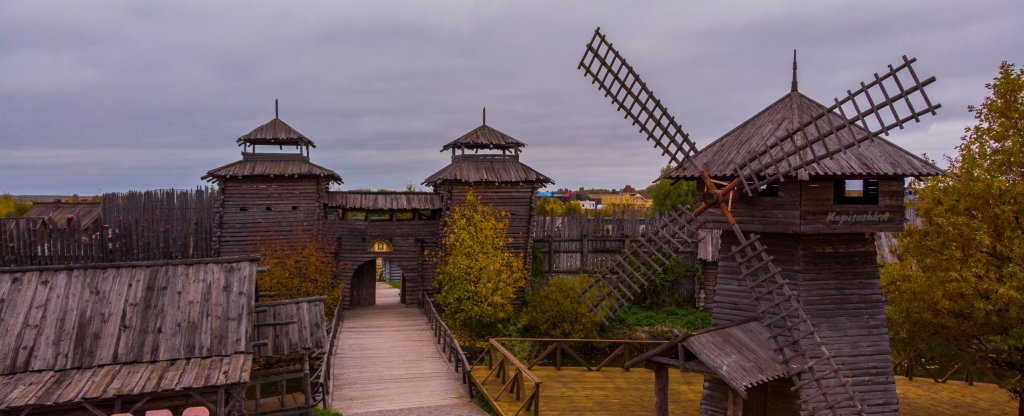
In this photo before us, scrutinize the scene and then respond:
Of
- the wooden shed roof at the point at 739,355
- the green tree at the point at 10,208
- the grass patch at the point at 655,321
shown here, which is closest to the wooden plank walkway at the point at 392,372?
the wooden shed roof at the point at 739,355

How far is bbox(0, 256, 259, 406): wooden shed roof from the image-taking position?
41.5 feet

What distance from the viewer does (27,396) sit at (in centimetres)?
1191

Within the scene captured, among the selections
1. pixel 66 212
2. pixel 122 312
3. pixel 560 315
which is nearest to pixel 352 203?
pixel 560 315

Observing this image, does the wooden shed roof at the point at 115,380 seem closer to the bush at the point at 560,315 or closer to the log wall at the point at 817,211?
the log wall at the point at 817,211

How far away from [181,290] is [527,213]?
1832 centimetres

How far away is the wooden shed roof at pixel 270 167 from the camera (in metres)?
28.7

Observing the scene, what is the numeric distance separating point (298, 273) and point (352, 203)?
17.5 ft

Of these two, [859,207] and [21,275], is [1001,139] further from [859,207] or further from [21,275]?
[21,275]

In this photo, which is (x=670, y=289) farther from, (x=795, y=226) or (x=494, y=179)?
(x=795, y=226)

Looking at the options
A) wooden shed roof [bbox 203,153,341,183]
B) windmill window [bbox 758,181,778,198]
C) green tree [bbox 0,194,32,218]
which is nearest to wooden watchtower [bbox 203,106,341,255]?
wooden shed roof [bbox 203,153,341,183]

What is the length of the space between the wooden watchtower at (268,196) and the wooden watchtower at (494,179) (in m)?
A: 5.41

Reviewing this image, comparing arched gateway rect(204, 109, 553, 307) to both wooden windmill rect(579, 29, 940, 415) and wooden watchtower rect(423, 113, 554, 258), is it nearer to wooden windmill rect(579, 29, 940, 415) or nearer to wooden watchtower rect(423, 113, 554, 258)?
wooden watchtower rect(423, 113, 554, 258)

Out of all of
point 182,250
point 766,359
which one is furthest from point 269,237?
point 766,359

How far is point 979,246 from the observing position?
13.7 m
